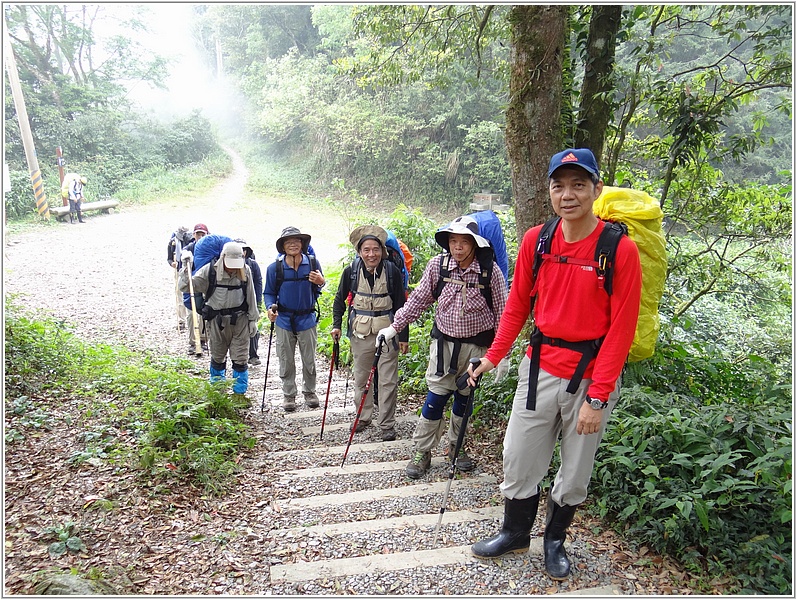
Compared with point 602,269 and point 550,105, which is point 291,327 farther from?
point 602,269

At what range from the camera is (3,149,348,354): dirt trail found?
9.81 meters

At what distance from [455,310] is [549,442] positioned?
4.61 ft

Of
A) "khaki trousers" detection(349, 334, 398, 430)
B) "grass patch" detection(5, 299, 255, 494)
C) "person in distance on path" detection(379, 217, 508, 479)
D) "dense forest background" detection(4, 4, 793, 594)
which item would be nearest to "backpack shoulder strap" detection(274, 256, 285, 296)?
"khaki trousers" detection(349, 334, 398, 430)

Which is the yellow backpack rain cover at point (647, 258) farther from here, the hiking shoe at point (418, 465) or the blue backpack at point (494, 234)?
the hiking shoe at point (418, 465)

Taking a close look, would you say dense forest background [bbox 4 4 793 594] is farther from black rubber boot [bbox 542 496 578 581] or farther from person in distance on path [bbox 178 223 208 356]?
person in distance on path [bbox 178 223 208 356]

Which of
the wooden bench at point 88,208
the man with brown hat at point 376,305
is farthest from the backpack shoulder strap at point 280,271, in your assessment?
the wooden bench at point 88,208

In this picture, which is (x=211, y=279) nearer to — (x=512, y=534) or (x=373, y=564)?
(x=373, y=564)

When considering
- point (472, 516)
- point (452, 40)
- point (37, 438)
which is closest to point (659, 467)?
point (472, 516)

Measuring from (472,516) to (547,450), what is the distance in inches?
39.9

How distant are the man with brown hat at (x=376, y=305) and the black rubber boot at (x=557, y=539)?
223 cm

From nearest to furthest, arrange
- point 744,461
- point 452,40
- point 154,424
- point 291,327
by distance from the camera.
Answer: point 744,461 < point 154,424 < point 291,327 < point 452,40

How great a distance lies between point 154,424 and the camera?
14.4ft

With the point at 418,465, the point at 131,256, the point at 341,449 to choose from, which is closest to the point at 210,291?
the point at 341,449

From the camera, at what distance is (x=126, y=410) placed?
4.77 m
